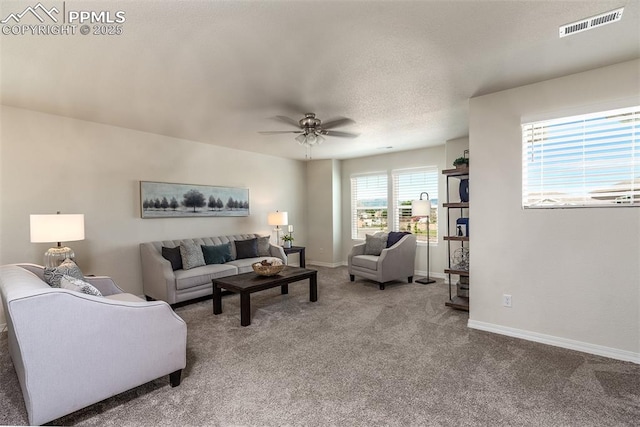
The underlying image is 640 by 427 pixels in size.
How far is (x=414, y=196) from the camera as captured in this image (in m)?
6.20

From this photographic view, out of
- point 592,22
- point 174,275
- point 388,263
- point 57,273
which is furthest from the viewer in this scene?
point 388,263

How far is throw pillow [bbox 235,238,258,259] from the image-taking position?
5289mm

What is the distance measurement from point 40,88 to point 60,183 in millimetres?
1295

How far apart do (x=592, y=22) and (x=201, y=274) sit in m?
4.65

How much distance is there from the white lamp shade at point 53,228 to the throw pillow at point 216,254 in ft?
6.02

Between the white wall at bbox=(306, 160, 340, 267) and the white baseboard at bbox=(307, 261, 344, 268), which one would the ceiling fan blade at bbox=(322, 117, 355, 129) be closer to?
the white wall at bbox=(306, 160, 340, 267)

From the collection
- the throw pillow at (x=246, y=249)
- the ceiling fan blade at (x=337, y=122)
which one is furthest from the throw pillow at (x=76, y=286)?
the throw pillow at (x=246, y=249)

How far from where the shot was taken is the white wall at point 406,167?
18.9 feet

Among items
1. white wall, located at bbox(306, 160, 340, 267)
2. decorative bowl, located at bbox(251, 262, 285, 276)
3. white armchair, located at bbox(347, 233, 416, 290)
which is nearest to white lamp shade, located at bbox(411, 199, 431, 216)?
white armchair, located at bbox(347, 233, 416, 290)

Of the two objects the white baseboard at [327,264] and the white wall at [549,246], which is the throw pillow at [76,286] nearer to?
the white wall at [549,246]

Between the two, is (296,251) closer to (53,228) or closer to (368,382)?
(53,228)

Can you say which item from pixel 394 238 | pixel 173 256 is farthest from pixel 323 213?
pixel 173 256

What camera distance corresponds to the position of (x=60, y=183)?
379 cm

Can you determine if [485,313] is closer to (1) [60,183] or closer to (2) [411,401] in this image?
(2) [411,401]
